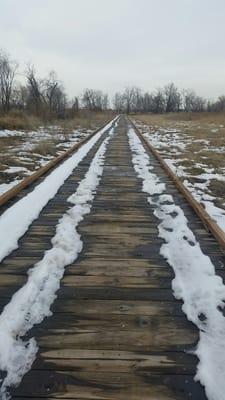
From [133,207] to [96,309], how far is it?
3.07 meters

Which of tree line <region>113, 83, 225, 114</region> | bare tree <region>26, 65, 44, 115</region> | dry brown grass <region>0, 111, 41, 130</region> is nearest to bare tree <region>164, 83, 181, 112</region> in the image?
tree line <region>113, 83, 225, 114</region>

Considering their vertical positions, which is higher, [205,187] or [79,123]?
[205,187]

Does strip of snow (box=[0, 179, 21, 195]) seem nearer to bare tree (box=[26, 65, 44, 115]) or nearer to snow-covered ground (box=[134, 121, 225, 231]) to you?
snow-covered ground (box=[134, 121, 225, 231])

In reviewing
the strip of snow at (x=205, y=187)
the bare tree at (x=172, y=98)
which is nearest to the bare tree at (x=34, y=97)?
the strip of snow at (x=205, y=187)

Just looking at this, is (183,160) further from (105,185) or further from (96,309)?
(96,309)

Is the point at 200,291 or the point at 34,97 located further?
the point at 34,97

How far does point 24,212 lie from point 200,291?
3.03 metres

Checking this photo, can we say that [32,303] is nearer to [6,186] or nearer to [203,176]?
[6,186]

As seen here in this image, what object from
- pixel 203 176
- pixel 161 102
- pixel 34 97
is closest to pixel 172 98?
pixel 161 102

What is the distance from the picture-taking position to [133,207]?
5.82 m

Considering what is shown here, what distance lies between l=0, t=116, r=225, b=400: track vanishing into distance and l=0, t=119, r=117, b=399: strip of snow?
0.20ft

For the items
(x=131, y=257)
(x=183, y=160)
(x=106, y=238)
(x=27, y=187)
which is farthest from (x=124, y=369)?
(x=183, y=160)

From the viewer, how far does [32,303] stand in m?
2.92

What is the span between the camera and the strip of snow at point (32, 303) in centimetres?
228
